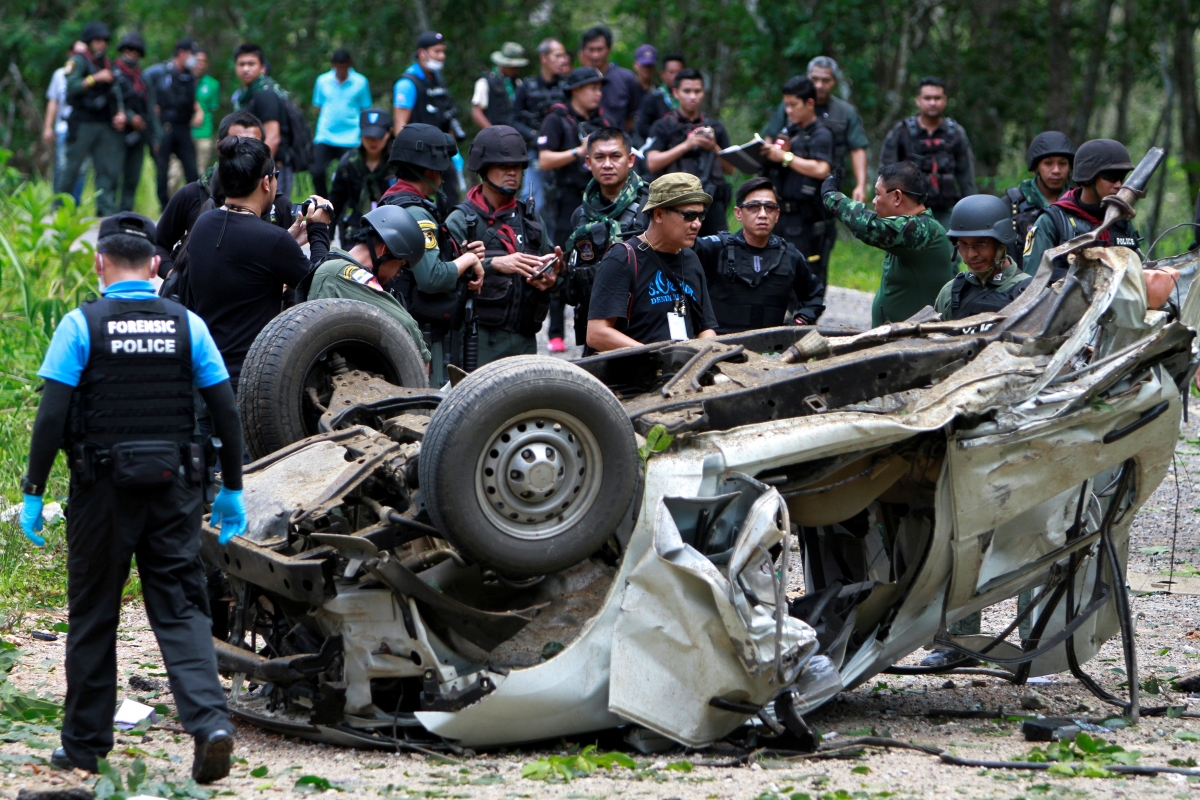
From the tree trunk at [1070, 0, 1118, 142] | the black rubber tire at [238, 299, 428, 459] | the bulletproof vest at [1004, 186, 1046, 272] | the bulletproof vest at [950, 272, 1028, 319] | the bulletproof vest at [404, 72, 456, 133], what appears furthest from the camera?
the tree trunk at [1070, 0, 1118, 142]

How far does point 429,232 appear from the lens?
20.9 feet

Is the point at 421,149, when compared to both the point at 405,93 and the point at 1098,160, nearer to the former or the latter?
the point at 1098,160

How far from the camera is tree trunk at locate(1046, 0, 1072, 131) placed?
17172 mm

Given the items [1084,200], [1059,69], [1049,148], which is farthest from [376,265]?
[1059,69]

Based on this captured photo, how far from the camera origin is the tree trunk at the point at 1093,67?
715 inches

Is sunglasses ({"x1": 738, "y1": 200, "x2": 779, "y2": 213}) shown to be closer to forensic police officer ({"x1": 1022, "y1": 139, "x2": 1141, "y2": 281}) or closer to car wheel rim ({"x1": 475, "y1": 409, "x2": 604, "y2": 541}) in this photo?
forensic police officer ({"x1": 1022, "y1": 139, "x2": 1141, "y2": 281})

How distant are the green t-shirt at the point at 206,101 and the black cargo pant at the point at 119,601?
39.2ft

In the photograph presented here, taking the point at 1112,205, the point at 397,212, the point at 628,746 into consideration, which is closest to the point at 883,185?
the point at 1112,205

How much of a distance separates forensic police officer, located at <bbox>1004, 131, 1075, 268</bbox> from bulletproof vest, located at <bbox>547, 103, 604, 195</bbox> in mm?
3364

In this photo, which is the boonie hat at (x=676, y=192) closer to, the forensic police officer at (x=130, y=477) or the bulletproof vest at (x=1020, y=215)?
the forensic police officer at (x=130, y=477)

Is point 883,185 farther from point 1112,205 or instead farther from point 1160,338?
point 1160,338

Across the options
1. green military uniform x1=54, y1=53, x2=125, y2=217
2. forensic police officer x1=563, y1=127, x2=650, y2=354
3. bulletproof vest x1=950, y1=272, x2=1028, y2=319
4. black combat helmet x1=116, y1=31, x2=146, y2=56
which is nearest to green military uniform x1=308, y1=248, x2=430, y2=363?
forensic police officer x1=563, y1=127, x2=650, y2=354

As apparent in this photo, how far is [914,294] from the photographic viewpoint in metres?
7.21

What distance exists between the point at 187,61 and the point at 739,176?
7.33m
